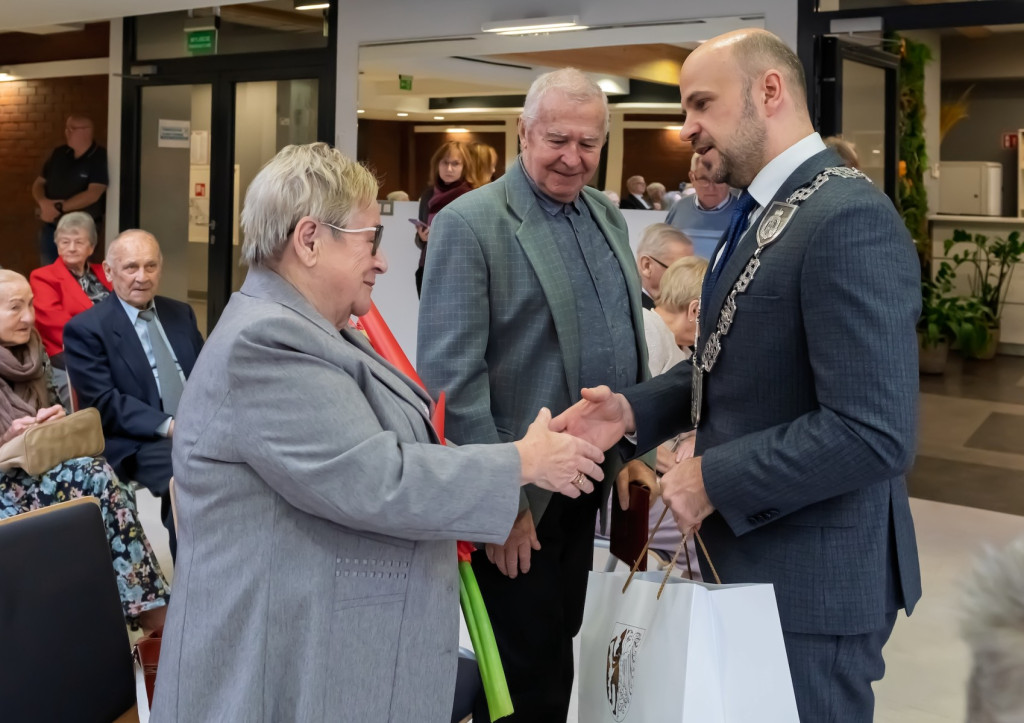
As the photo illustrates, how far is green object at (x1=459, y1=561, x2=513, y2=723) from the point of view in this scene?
1932mm

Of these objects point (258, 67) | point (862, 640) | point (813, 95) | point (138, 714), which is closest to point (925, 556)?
point (813, 95)

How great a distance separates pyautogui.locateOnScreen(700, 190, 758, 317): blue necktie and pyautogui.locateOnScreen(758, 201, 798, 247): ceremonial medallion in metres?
A: 0.10

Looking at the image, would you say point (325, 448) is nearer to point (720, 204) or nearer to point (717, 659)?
point (717, 659)

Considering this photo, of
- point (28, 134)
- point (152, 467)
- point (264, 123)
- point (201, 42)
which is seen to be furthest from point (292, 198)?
point (28, 134)

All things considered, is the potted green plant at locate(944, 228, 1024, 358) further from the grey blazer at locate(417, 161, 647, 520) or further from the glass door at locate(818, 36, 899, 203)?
the grey blazer at locate(417, 161, 647, 520)

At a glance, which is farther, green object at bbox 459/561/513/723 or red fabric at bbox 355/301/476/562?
red fabric at bbox 355/301/476/562

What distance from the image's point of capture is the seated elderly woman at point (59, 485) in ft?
12.0

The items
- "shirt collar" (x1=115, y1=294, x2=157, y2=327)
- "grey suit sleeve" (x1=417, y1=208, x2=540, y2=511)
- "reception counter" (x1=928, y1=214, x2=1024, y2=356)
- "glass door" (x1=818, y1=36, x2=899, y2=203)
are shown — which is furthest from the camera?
"reception counter" (x1=928, y1=214, x2=1024, y2=356)

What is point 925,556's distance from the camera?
5109mm

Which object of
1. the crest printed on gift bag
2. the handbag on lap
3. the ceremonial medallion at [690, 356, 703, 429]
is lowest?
the crest printed on gift bag

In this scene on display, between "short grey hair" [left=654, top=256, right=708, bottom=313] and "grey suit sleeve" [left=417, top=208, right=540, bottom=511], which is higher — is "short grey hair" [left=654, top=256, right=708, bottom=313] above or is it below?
above

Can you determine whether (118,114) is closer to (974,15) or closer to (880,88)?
(880,88)

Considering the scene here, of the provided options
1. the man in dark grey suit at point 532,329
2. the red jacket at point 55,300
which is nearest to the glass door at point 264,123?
the red jacket at point 55,300

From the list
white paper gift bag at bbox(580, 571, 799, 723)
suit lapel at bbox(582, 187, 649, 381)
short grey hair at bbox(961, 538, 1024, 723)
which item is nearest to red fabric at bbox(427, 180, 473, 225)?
suit lapel at bbox(582, 187, 649, 381)
